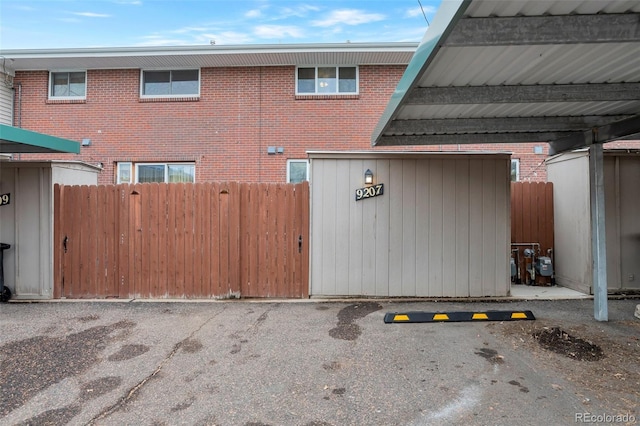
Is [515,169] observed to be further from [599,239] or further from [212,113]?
[212,113]

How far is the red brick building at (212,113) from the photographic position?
9703 mm

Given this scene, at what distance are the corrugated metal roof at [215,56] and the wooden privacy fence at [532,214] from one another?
14.9 feet

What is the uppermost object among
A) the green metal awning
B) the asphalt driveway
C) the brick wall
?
the brick wall

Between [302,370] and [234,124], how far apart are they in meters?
7.70

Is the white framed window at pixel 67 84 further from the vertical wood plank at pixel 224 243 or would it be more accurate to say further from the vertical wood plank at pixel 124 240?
the vertical wood plank at pixel 224 243

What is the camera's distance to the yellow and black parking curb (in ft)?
17.0

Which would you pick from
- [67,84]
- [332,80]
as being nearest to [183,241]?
[332,80]

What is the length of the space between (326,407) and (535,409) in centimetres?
171

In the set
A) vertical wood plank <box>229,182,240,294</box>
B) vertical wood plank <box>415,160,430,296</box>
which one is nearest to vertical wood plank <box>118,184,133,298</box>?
vertical wood plank <box>229,182,240,294</box>

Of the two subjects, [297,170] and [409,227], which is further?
[297,170]

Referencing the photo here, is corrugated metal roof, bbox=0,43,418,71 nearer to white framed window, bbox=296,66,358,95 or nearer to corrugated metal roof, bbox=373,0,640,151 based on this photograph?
white framed window, bbox=296,66,358,95

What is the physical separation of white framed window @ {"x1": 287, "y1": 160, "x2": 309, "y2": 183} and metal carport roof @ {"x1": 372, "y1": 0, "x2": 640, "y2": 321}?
3.93 meters

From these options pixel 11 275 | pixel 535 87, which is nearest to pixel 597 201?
pixel 535 87

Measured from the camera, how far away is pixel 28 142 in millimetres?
5117
